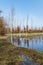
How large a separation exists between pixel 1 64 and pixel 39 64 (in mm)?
2566

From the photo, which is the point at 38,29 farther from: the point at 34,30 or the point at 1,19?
the point at 1,19

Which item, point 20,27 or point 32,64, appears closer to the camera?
point 32,64

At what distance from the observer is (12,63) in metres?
11.4

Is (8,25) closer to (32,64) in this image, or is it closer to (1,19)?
(1,19)

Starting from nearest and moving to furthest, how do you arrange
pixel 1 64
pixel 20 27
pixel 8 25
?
pixel 1 64 < pixel 8 25 < pixel 20 27

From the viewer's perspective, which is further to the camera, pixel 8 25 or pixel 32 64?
pixel 8 25

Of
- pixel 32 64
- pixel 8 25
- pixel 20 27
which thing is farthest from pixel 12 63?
pixel 20 27

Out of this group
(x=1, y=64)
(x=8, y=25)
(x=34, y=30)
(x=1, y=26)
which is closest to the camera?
(x=1, y=64)

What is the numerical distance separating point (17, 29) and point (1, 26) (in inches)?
1232

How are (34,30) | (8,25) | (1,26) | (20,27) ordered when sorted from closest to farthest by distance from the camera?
(1,26), (8,25), (20,27), (34,30)

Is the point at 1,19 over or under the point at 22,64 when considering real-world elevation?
over

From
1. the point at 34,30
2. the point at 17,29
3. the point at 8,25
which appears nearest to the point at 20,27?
the point at 17,29

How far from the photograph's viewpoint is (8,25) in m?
62.5

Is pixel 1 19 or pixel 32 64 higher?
pixel 1 19
